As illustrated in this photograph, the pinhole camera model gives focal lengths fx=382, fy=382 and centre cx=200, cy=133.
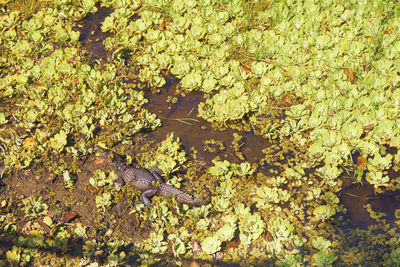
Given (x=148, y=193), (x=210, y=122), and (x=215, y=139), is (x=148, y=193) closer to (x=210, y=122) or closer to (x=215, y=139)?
(x=215, y=139)

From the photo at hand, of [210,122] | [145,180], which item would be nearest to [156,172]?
[145,180]

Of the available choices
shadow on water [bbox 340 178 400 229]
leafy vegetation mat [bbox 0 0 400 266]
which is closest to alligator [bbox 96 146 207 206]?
leafy vegetation mat [bbox 0 0 400 266]

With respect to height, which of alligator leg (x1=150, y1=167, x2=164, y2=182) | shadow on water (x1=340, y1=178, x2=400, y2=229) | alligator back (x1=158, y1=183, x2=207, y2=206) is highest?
alligator leg (x1=150, y1=167, x2=164, y2=182)

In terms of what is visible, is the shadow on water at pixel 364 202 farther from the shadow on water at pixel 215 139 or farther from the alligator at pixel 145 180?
the alligator at pixel 145 180

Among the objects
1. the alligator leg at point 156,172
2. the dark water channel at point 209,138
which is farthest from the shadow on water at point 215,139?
the alligator leg at point 156,172

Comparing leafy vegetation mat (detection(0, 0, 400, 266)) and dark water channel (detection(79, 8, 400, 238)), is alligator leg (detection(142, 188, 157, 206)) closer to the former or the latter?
leafy vegetation mat (detection(0, 0, 400, 266))

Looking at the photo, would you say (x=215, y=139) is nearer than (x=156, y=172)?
No

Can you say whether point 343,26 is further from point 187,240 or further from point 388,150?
point 187,240
